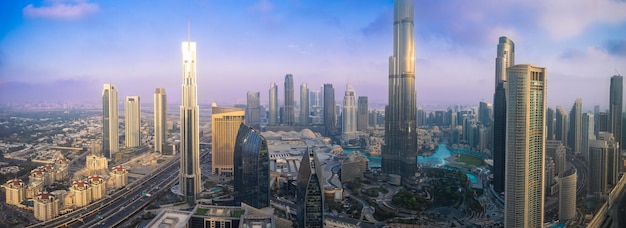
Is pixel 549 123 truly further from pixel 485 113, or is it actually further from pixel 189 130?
pixel 189 130

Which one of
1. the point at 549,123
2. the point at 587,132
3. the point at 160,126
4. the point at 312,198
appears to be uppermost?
the point at 549,123

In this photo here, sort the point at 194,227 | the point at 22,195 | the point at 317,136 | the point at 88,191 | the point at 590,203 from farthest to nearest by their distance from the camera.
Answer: the point at 317,136 < the point at 88,191 < the point at 22,195 < the point at 194,227 < the point at 590,203

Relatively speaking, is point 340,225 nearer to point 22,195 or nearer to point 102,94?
point 22,195

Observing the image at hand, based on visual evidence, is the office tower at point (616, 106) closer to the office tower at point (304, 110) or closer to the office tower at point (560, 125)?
the office tower at point (560, 125)

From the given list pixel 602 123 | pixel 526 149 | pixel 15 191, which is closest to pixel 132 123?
pixel 15 191

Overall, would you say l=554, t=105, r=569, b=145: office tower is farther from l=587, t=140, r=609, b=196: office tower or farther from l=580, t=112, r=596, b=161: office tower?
l=587, t=140, r=609, b=196: office tower

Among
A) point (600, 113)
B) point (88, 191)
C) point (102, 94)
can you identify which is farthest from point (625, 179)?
point (102, 94)
